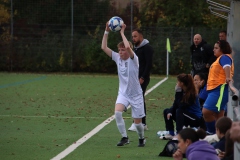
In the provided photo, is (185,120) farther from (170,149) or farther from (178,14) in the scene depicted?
(178,14)

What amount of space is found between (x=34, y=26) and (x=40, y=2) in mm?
1600

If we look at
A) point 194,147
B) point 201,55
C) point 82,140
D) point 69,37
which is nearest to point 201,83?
point 82,140

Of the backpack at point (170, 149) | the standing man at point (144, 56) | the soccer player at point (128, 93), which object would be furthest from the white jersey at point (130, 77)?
the standing man at point (144, 56)

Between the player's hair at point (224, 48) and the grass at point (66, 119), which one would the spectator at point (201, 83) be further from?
the grass at point (66, 119)

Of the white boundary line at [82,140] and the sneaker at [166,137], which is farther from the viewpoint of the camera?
the sneaker at [166,137]

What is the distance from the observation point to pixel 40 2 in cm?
3588

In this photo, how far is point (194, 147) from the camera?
21.6 feet

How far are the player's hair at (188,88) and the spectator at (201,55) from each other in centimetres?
433

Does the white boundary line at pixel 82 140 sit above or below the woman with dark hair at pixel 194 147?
below

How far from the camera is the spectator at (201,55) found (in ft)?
51.1

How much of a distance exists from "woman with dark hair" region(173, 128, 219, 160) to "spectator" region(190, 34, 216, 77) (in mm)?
8731

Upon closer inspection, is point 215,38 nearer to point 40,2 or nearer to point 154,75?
point 154,75

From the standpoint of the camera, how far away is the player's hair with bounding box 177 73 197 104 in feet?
36.5

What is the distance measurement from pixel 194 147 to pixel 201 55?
9.21m
